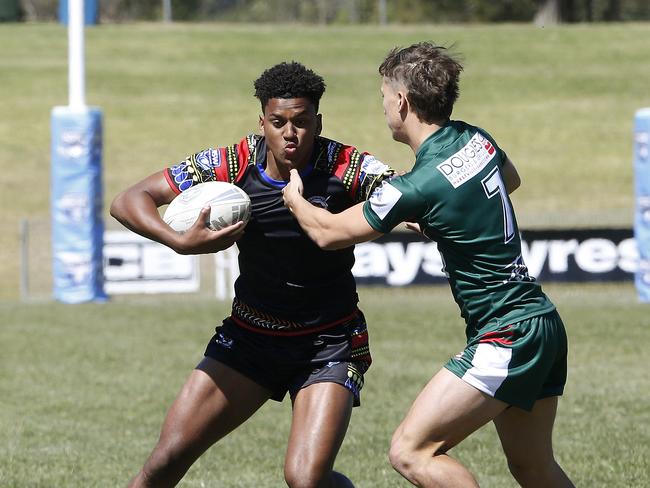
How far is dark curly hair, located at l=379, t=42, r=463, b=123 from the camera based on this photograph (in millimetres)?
4973

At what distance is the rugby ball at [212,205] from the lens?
5332 mm

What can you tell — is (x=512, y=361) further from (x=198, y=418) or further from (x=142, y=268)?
(x=142, y=268)

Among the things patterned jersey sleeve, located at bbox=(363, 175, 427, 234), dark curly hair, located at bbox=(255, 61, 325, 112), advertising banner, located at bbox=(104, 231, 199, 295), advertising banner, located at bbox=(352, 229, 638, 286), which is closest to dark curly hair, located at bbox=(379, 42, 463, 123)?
patterned jersey sleeve, located at bbox=(363, 175, 427, 234)

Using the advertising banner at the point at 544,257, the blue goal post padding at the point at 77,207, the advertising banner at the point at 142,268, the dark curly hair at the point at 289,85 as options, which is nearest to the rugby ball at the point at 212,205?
the dark curly hair at the point at 289,85

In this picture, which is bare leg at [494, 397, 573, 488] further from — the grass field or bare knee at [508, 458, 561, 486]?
the grass field

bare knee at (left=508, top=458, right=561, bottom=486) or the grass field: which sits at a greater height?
bare knee at (left=508, top=458, right=561, bottom=486)

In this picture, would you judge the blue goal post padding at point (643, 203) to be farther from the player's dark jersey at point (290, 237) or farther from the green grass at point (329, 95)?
the player's dark jersey at point (290, 237)

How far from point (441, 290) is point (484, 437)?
10.5 meters

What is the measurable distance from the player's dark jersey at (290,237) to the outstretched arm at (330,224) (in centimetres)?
33

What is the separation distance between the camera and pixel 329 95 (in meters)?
37.2

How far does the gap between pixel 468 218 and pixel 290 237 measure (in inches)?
38.0

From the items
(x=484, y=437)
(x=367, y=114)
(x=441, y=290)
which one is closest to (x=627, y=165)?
(x=367, y=114)

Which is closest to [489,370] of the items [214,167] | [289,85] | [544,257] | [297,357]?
[297,357]

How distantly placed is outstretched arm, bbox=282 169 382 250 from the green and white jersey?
6 cm
